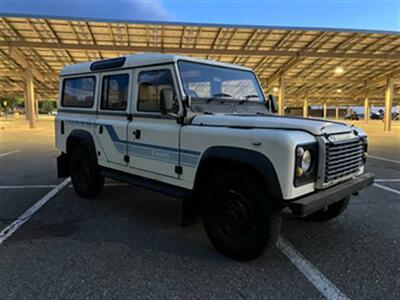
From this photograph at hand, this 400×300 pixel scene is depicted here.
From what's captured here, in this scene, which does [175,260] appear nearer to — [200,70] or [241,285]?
[241,285]

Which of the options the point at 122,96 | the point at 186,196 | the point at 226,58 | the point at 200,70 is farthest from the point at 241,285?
the point at 226,58

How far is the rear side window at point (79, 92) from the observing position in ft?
17.1

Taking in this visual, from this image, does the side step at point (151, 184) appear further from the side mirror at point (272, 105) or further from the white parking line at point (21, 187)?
the white parking line at point (21, 187)

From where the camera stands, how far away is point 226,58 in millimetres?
20031

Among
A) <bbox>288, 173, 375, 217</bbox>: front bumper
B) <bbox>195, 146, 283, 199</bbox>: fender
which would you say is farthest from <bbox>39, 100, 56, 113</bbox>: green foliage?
<bbox>288, 173, 375, 217</bbox>: front bumper

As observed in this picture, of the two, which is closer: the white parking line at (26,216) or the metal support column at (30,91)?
the white parking line at (26,216)

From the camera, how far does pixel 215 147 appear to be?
3309 mm

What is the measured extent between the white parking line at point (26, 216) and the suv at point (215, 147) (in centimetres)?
75

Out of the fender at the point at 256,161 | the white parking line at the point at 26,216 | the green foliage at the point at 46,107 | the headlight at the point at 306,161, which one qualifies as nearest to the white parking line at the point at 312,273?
the fender at the point at 256,161

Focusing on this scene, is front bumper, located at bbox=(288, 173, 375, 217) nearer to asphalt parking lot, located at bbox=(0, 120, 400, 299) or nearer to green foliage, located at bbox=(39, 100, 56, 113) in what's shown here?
asphalt parking lot, located at bbox=(0, 120, 400, 299)

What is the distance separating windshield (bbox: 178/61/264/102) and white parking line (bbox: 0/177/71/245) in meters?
2.79

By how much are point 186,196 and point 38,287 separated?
65.3 inches

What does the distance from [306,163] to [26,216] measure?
3907 millimetres

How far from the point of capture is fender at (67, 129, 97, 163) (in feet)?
16.8
